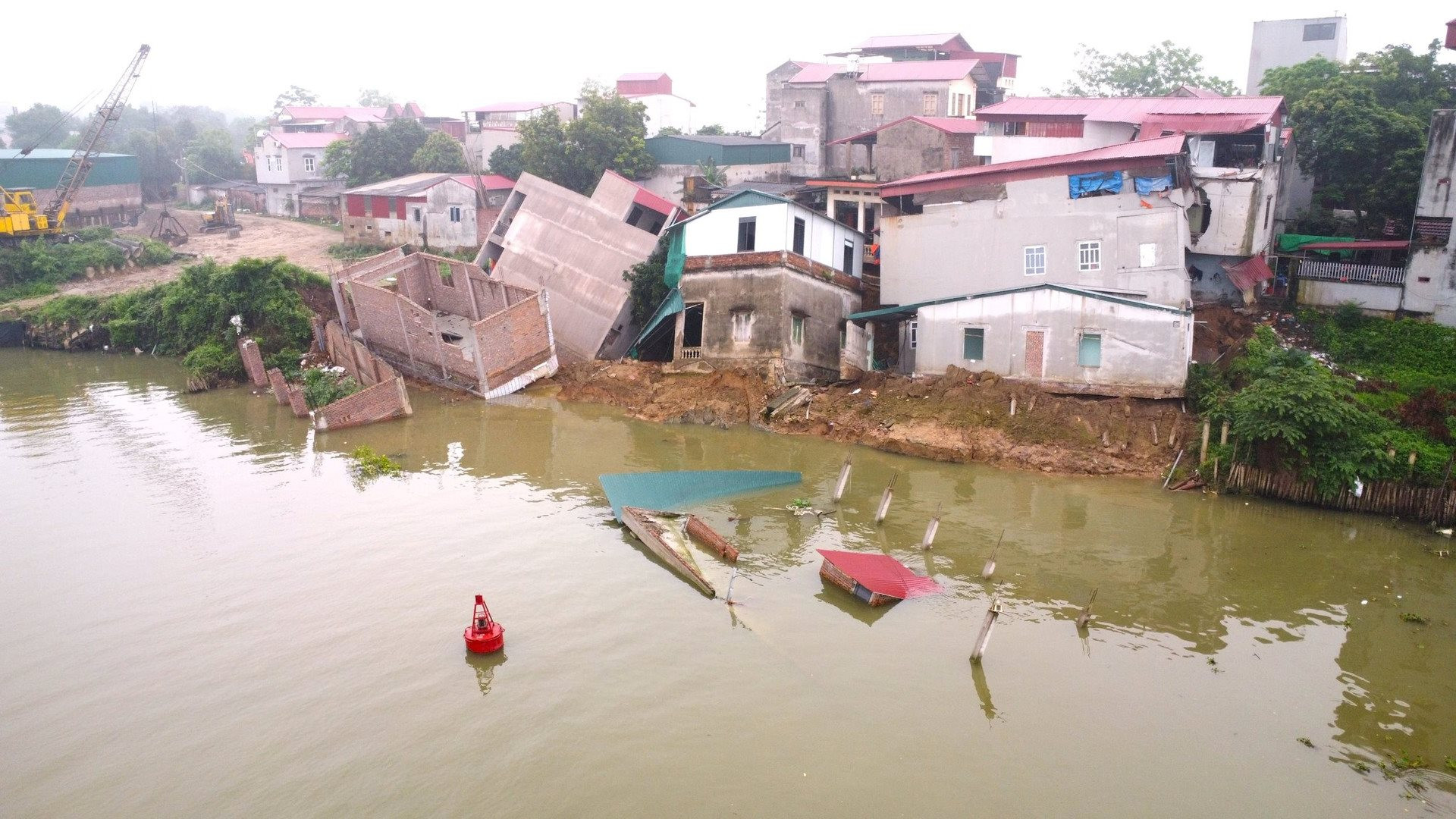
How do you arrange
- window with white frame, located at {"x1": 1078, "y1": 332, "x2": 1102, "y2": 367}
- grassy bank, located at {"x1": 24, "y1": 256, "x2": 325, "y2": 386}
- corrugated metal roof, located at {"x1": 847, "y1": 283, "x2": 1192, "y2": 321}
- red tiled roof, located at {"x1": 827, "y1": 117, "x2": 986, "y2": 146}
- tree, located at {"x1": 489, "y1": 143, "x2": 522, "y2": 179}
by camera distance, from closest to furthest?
corrugated metal roof, located at {"x1": 847, "y1": 283, "x2": 1192, "y2": 321}
window with white frame, located at {"x1": 1078, "y1": 332, "x2": 1102, "y2": 367}
grassy bank, located at {"x1": 24, "y1": 256, "x2": 325, "y2": 386}
red tiled roof, located at {"x1": 827, "y1": 117, "x2": 986, "y2": 146}
tree, located at {"x1": 489, "y1": 143, "x2": 522, "y2": 179}

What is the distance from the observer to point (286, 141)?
2111 inches

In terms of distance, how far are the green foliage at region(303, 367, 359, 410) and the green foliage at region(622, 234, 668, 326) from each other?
8306 millimetres

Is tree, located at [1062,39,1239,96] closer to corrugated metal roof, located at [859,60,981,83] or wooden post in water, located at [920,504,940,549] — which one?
corrugated metal roof, located at [859,60,981,83]

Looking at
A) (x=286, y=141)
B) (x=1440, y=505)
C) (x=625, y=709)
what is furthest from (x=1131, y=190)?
(x=286, y=141)

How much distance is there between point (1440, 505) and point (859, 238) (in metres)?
15.9

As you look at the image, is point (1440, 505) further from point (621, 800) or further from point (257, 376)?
point (257, 376)

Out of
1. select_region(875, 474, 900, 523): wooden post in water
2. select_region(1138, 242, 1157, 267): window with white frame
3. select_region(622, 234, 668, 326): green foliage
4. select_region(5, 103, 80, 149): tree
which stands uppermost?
select_region(5, 103, 80, 149): tree

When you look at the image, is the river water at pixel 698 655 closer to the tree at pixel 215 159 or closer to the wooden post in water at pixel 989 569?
the wooden post in water at pixel 989 569

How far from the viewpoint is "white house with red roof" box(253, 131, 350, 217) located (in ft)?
174

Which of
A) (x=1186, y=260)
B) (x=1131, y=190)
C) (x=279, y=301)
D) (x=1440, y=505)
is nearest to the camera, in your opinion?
(x=1440, y=505)

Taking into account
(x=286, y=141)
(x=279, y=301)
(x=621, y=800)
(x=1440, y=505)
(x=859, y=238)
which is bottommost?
(x=621, y=800)

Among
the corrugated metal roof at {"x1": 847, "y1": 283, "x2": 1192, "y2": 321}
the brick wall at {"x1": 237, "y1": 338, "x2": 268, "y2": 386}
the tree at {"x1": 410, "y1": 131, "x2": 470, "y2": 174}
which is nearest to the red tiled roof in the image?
the corrugated metal roof at {"x1": 847, "y1": 283, "x2": 1192, "y2": 321}

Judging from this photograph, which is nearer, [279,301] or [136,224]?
[279,301]

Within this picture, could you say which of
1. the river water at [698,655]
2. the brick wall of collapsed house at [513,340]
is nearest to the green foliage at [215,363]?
the river water at [698,655]
